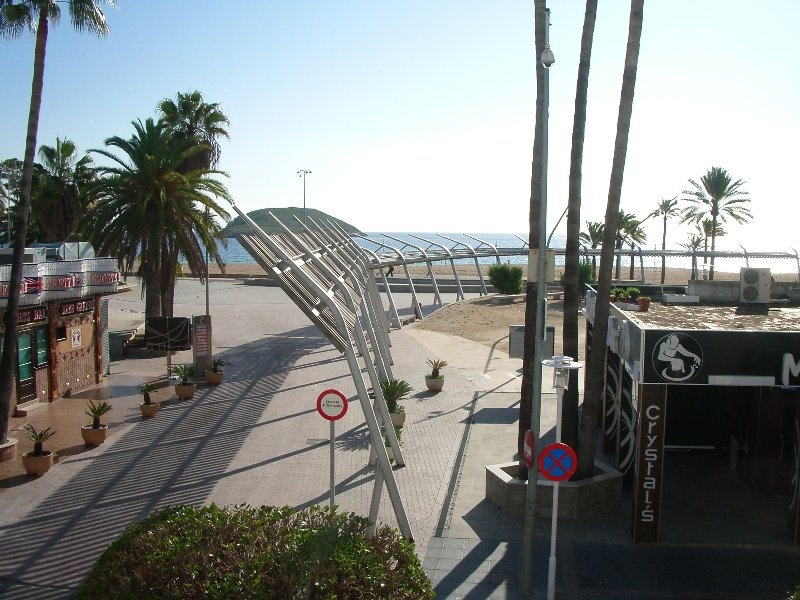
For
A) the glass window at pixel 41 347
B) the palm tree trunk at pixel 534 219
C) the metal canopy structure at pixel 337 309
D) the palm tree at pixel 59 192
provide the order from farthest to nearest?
the palm tree at pixel 59 192 → the glass window at pixel 41 347 → the palm tree trunk at pixel 534 219 → the metal canopy structure at pixel 337 309

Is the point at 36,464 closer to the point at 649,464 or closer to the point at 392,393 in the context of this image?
the point at 392,393

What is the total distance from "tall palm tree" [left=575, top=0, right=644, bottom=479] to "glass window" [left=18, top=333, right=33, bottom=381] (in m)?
13.5

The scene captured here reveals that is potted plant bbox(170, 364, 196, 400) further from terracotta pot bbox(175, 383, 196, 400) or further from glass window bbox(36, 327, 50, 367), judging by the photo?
glass window bbox(36, 327, 50, 367)

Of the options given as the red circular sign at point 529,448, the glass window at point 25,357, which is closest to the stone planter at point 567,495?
the red circular sign at point 529,448

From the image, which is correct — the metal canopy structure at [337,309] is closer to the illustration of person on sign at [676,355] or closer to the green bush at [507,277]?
the illustration of person on sign at [676,355]

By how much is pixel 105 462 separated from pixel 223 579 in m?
9.36

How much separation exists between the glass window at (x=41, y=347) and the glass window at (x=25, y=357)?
30 centimetres

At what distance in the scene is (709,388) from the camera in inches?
618

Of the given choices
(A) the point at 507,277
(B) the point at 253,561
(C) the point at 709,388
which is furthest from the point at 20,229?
(A) the point at 507,277

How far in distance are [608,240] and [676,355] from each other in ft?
7.28

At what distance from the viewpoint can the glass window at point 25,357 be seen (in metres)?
18.3

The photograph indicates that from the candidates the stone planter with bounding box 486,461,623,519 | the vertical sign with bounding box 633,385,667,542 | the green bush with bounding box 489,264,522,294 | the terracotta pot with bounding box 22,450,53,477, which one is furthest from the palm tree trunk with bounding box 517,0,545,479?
the green bush with bounding box 489,264,522,294

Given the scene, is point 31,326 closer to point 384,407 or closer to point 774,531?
point 384,407

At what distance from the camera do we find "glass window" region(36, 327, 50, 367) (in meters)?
19.0
